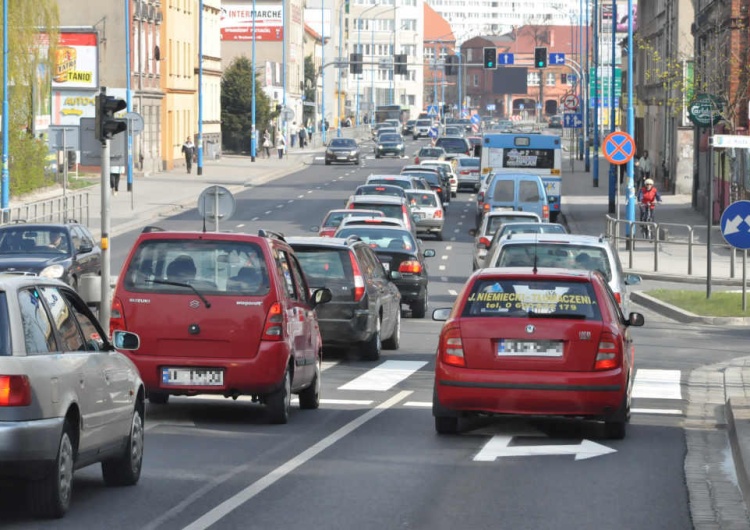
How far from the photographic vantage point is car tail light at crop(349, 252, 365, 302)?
1981 cm

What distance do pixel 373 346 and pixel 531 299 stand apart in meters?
7.45

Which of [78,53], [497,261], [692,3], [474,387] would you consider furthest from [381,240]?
[78,53]

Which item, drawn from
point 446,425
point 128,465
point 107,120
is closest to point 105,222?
point 107,120

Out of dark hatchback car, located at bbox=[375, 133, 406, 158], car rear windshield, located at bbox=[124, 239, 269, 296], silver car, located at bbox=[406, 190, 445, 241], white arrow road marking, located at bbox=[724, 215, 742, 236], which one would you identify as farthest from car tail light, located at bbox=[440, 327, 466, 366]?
dark hatchback car, located at bbox=[375, 133, 406, 158]

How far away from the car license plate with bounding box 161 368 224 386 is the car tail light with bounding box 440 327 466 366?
78.6 inches

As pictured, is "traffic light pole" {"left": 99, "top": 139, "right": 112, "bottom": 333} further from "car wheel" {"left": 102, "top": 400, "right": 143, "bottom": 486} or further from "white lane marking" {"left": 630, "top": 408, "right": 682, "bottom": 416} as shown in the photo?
"car wheel" {"left": 102, "top": 400, "right": 143, "bottom": 486}

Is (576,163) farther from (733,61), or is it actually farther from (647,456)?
(647,456)

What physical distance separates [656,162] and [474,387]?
66390 mm

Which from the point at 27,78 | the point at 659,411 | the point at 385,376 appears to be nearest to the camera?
the point at 659,411

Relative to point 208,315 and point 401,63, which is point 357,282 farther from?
point 401,63

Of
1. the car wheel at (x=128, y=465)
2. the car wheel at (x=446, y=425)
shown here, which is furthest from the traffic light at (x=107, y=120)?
the car wheel at (x=128, y=465)

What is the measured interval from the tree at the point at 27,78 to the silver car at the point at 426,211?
1379cm

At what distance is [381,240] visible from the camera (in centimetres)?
2688

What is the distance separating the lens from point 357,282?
1989 centimetres
